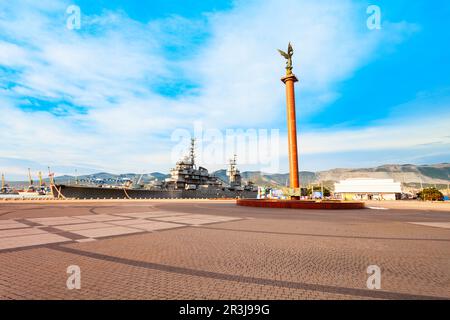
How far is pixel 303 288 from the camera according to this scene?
364cm

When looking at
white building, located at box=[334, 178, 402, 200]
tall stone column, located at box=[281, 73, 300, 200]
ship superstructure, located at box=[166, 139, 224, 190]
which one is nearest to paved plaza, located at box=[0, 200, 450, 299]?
tall stone column, located at box=[281, 73, 300, 200]

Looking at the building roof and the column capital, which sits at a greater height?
the column capital

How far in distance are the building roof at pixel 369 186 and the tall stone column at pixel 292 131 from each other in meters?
80.7

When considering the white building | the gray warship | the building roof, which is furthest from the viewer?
the building roof

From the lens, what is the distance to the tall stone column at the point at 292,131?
2436 cm

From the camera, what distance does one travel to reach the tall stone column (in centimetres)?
2436

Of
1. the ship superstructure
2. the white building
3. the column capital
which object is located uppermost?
the column capital

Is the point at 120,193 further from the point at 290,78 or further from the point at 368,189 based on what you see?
the point at 368,189

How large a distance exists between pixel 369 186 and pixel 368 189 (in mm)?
1199

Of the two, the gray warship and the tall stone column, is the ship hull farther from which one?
the tall stone column

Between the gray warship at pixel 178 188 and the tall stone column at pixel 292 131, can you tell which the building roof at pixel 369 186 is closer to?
the gray warship at pixel 178 188

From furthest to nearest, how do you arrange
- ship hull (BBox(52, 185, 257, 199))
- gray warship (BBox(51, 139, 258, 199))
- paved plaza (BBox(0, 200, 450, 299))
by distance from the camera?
gray warship (BBox(51, 139, 258, 199))
ship hull (BBox(52, 185, 257, 199))
paved plaza (BBox(0, 200, 450, 299))

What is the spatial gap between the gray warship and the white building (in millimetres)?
37676
